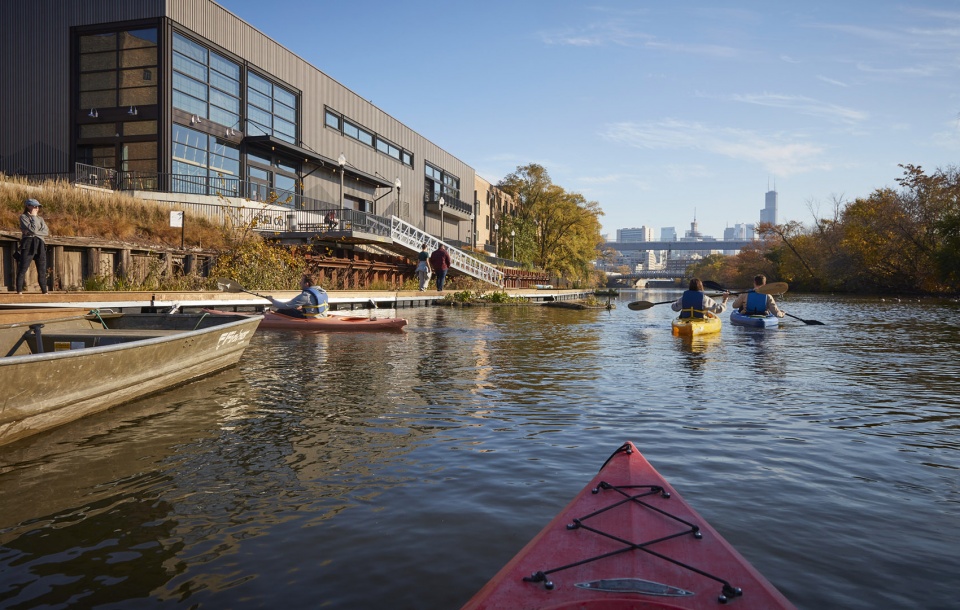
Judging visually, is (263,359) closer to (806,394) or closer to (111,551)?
(111,551)

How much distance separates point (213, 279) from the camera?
2080cm

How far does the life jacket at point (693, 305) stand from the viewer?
17406 mm

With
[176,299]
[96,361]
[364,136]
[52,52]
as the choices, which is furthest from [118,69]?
[96,361]

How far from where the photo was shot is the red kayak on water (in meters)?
2.68

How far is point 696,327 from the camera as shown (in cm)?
1669

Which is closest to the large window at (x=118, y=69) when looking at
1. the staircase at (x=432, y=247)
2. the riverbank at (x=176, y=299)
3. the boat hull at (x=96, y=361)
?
the staircase at (x=432, y=247)

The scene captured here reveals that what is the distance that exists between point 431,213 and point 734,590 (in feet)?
179

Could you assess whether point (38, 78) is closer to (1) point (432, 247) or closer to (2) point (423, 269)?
(2) point (423, 269)

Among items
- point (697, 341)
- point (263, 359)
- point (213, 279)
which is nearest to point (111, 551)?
point (263, 359)

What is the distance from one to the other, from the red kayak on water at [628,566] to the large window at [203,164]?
27.8 meters

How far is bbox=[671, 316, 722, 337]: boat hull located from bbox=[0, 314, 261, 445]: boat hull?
35.4 ft

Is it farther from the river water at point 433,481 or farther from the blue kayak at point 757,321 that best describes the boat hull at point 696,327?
→ the river water at point 433,481

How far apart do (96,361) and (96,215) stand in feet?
55.3

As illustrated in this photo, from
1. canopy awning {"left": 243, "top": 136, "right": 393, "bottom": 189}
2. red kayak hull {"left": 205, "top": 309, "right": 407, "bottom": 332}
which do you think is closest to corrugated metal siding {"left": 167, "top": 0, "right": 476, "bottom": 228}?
canopy awning {"left": 243, "top": 136, "right": 393, "bottom": 189}
